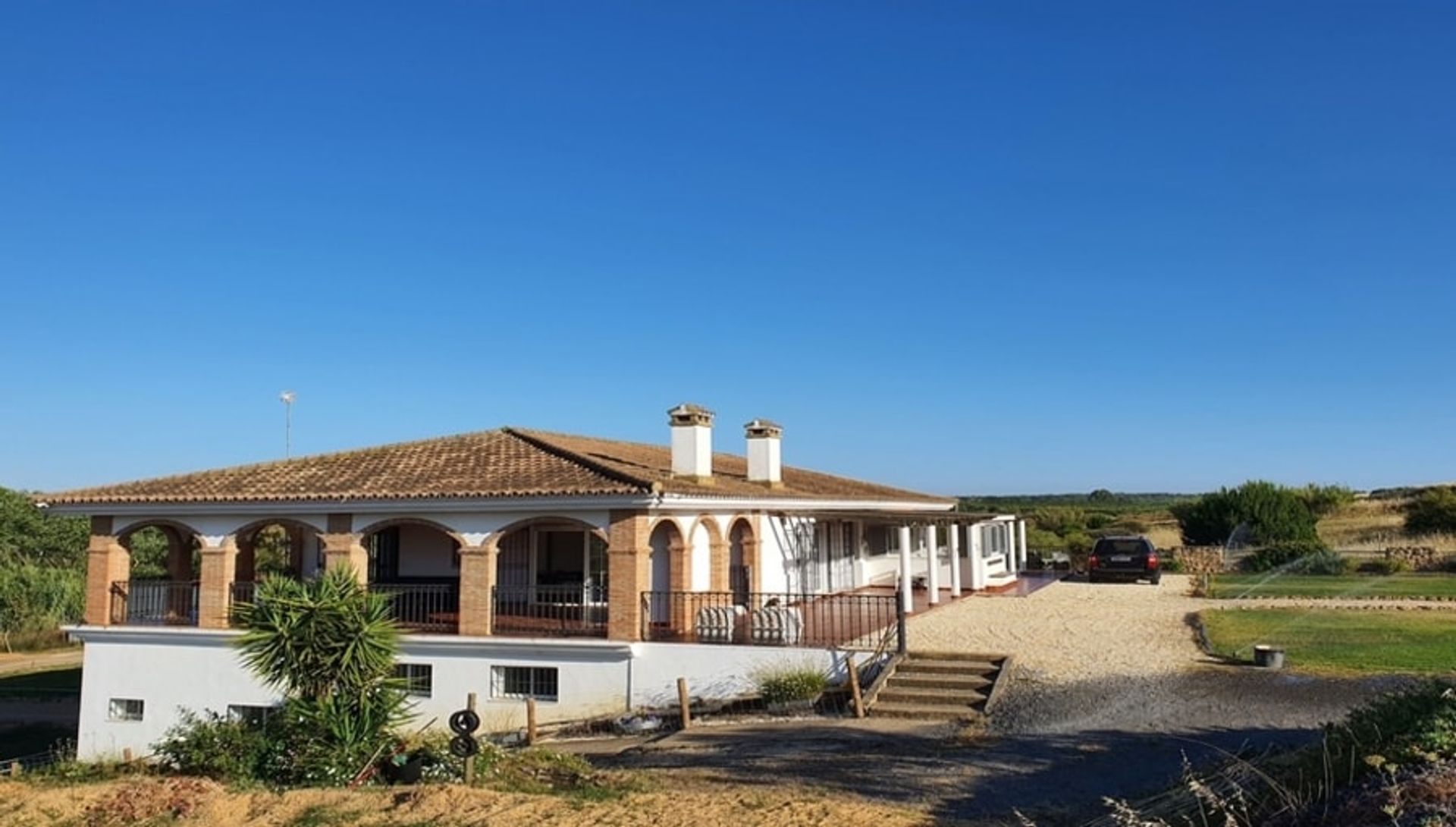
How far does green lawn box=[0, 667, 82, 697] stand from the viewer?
31000 millimetres

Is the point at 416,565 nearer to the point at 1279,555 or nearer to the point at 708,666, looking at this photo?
the point at 708,666

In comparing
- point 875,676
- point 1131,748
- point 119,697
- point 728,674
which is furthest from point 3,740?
point 1131,748

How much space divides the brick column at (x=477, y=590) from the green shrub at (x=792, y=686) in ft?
18.0

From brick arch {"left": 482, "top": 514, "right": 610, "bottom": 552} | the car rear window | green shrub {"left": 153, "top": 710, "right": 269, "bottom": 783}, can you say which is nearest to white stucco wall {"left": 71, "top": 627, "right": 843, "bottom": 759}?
brick arch {"left": 482, "top": 514, "right": 610, "bottom": 552}

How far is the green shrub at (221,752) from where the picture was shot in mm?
13062

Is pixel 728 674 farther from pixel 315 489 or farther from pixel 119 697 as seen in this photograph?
pixel 119 697

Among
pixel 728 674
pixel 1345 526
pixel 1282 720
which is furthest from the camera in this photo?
pixel 1345 526

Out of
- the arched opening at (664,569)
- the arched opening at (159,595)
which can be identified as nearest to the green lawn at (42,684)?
the arched opening at (159,595)

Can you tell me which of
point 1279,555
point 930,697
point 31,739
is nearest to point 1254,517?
point 1279,555

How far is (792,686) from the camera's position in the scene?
16.0m

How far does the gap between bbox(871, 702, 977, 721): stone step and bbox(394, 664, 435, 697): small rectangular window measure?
27.9 feet

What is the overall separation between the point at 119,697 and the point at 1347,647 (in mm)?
23202

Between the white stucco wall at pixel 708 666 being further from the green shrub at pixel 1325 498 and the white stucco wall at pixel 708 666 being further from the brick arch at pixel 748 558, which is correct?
the green shrub at pixel 1325 498

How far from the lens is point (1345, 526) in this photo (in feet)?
168
